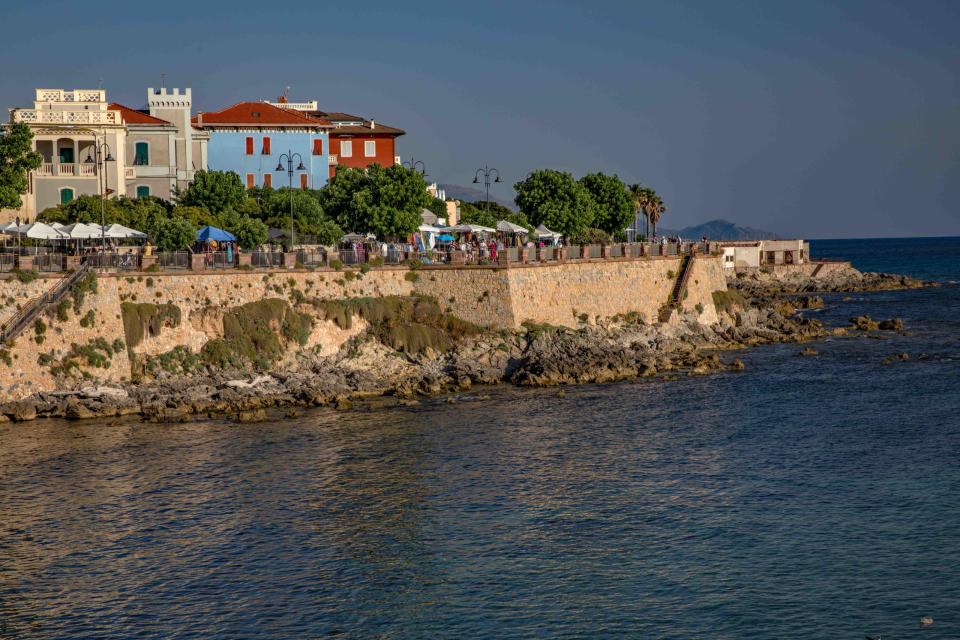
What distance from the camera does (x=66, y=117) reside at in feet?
211

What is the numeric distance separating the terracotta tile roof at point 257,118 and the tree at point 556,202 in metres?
18.7

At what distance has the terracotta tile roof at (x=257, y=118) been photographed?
8431cm

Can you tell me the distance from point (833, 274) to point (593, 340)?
76094mm

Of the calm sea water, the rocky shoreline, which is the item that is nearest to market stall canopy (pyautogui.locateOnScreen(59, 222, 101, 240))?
the rocky shoreline

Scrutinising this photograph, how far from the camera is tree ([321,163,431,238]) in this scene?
2447 inches

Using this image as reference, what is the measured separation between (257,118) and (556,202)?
26050mm

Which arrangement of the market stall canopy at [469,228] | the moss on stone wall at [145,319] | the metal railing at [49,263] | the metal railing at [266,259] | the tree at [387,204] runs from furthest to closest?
1. the market stall canopy at [469,228]
2. the tree at [387,204]
3. the metal railing at [266,259]
4. the moss on stone wall at [145,319]
5. the metal railing at [49,263]

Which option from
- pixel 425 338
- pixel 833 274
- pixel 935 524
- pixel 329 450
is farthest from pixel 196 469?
pixel 833 274

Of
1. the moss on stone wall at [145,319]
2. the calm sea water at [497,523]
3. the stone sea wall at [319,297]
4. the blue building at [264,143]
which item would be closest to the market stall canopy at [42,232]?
the stone sea wall at [319,297]

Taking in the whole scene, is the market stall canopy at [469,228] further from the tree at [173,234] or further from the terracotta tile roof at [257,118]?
the terracotta tile roof at [257,118]

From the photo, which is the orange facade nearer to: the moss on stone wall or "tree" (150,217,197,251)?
"tree" (150,217,197,251)

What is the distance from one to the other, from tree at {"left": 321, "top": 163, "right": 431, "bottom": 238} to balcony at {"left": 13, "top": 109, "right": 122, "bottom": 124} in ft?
52.6

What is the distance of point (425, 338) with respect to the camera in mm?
54406

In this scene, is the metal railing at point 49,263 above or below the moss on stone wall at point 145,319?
above
